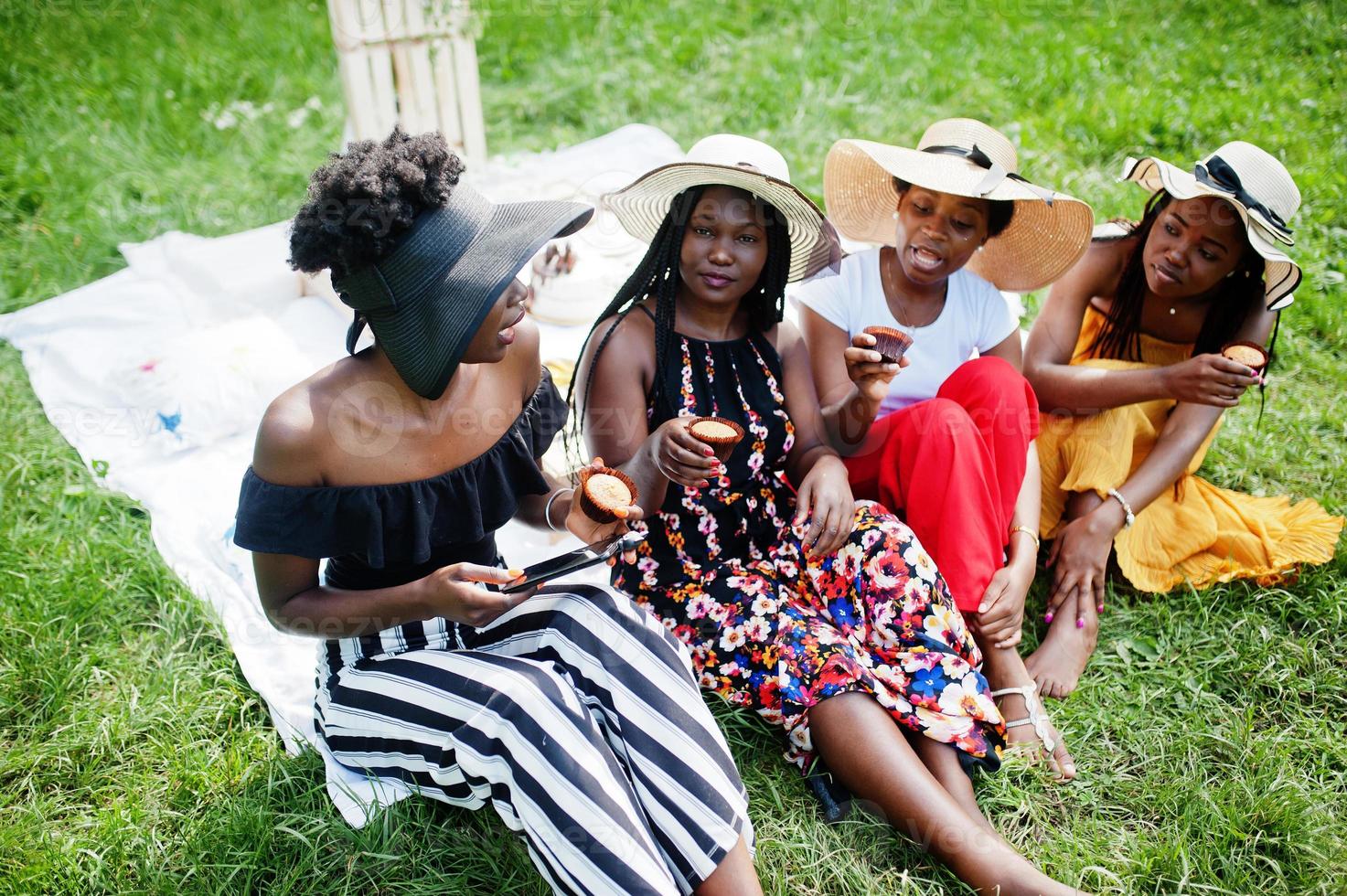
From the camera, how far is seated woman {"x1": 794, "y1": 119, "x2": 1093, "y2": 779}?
2557 millimetres

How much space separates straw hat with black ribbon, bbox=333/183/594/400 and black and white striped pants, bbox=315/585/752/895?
609 millimetres

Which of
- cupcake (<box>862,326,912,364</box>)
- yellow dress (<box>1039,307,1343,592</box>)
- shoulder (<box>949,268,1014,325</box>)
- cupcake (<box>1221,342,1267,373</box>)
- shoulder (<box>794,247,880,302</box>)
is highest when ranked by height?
cupcake (<box>862,326,912,364</box>)

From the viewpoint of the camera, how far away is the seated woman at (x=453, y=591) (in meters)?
1.86

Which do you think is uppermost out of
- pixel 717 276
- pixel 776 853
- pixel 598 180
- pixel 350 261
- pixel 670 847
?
pixel 350 261

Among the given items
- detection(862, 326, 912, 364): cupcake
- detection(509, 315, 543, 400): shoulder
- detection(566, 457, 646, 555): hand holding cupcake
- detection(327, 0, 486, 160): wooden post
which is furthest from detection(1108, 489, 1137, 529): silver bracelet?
detection(327, 0, 486, 160): wooden post

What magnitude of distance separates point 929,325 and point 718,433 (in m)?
1.05

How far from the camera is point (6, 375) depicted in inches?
155

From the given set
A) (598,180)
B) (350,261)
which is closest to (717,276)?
(350,261)

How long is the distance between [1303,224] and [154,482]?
5089mm

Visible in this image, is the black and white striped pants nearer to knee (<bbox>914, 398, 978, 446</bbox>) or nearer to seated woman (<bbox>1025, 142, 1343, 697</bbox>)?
knee (<bbox>914, 398, 978, 446</bbox>)

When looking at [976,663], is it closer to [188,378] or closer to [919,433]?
[919,433]

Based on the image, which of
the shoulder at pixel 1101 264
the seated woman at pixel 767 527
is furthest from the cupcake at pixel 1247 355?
the seated woman at pixel 767 527

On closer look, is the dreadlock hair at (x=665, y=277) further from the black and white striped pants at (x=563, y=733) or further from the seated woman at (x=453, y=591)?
the black and white striped pants at (x=563, y=733)

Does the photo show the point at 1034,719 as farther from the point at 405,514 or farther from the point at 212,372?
the point at 212,372
